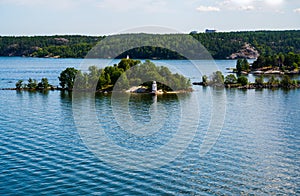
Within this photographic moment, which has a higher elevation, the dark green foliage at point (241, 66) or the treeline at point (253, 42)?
the treeline at point (253, 42)

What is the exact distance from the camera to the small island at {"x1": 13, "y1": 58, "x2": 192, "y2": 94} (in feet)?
196

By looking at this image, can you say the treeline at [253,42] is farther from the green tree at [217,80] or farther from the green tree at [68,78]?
the green tree at [68,78]

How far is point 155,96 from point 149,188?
35127mm

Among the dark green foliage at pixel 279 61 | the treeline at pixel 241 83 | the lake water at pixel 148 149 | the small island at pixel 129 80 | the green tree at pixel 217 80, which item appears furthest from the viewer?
the dark green foliage at pixel 279 61

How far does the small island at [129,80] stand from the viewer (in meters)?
59.8

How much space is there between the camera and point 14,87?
67.3 m

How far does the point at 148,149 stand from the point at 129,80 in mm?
35317

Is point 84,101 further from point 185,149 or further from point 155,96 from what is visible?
point 185,149

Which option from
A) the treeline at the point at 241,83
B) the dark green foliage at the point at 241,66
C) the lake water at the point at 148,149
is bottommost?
the lake water at the point at 148,149

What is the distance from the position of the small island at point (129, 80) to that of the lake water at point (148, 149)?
42.3 feet

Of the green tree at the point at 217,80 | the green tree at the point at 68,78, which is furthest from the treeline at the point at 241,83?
the green tree at the point at 68,78

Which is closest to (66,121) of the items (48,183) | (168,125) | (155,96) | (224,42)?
(168,125)

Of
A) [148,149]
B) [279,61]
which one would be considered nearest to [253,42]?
[279,61]

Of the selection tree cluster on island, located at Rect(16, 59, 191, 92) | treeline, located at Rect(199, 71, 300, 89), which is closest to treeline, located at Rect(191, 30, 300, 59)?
treeline, located at Rect(199, 71, 300, 89)
